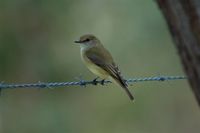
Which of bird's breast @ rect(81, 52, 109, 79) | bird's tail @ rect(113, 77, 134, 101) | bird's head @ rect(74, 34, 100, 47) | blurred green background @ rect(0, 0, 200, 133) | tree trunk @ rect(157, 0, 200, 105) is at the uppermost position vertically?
tree trunk @ rect(157, 0, 200, 105)

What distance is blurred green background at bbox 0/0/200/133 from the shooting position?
14367 millimetres

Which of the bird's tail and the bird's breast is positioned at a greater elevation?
the bird's breast

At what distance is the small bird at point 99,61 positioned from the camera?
770 cm

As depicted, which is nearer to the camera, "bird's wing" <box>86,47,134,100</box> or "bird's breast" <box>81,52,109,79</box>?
"bird's wing" <box>86,47,134,100</box>

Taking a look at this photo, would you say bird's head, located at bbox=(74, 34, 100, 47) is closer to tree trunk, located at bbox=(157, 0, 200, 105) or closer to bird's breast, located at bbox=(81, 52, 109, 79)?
bird's breast, located at bbox=(81, 52, 109, 79)

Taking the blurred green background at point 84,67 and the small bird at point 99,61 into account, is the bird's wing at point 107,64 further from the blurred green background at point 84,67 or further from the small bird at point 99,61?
the blurred green background at point 84,67

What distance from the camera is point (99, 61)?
26.4 feet

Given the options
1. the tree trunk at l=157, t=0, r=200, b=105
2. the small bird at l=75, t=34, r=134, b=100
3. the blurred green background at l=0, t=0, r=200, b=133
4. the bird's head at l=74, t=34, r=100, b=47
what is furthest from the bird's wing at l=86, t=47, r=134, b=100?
the blurred green background at l=0, t=0, r=200, b=133

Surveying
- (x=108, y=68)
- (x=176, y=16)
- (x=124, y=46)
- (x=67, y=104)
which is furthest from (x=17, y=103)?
(x=176, y=16)

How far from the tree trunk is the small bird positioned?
15.5 feet

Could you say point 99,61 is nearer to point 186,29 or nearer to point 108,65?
point 108,65

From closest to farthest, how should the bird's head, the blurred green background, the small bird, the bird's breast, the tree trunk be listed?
the tree trunk
the small bird
the bird's breast
the bird's head
the blurred green background

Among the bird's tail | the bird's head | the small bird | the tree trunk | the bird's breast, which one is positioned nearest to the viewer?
the tree trunk

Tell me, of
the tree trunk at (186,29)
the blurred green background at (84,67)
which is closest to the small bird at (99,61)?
the tree trunk at (186,29)
